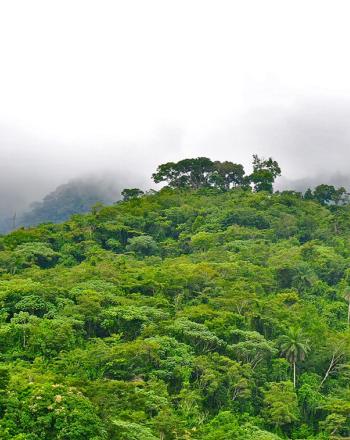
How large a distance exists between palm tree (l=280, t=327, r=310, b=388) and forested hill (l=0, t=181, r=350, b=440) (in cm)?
12

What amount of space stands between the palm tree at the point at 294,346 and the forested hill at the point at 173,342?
0.12 m

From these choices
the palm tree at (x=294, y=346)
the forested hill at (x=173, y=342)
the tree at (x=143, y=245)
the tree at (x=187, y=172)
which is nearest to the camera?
the forested hill at (x=173, y=342)

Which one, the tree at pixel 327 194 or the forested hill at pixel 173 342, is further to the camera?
the tree at pixel 327 194

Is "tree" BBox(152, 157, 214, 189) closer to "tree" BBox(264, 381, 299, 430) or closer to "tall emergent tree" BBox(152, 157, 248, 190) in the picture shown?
"tall emergent tree" BBox(152, 157, 248, 190)

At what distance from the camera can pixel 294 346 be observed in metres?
50.7

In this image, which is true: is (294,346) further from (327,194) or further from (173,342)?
(327,194)

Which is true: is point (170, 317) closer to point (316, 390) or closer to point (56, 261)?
point (316, 390)

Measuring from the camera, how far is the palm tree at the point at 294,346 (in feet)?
167

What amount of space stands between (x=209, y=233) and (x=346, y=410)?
38601 millimetres

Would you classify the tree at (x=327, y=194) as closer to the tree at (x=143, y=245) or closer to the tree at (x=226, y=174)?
the tree at (x=226, y=174)

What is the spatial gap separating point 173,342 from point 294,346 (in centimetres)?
1185

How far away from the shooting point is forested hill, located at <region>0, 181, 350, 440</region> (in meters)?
34.6

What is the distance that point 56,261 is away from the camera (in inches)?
2849

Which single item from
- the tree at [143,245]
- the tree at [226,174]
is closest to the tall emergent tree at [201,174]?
the tree at [226,174]
